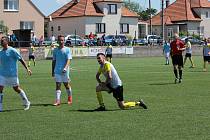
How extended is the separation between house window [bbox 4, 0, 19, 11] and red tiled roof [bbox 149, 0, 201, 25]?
33.9 metres

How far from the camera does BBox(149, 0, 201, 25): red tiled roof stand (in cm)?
9944

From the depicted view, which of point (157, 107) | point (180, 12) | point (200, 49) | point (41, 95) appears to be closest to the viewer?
point (157, 107)

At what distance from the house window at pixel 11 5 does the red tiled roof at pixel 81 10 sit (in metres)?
11.3

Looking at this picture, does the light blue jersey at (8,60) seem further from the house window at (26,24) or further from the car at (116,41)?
the house window at (26,24)

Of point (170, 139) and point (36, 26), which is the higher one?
point (36, 26)

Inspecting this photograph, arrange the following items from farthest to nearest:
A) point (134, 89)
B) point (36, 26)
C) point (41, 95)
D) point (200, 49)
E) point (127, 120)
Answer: point (36, 26) < point (200, 49) < point (134, 89) < point (41, 95) < point (127, 120)

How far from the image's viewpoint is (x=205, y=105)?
583 inches

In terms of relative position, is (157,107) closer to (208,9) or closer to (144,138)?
(144,138)

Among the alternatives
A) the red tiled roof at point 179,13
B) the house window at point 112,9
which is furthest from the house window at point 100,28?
the red tiled roof at point 179,13

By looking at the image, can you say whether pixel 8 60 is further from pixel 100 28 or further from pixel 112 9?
pixel 112 9

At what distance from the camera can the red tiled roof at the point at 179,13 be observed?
99438 mm

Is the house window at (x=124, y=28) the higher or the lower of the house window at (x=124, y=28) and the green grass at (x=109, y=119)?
the higher

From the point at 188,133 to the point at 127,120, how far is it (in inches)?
80.9

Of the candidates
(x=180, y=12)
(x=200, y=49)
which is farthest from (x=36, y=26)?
(x=180, y=12)
